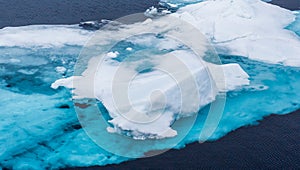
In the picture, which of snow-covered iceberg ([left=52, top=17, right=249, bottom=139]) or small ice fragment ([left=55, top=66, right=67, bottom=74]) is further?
small ice fragment ([left=55, top=66, right=67, bottom=74])

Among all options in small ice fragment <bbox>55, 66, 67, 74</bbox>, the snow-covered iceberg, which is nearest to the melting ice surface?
small ice fragment <bbox>55, 66, 67, 74</bbox>

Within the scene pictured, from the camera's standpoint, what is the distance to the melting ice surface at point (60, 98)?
173 inches

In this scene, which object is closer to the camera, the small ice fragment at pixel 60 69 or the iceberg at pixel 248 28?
the small ice fragment at pixel 60 69

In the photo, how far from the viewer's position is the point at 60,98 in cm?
541

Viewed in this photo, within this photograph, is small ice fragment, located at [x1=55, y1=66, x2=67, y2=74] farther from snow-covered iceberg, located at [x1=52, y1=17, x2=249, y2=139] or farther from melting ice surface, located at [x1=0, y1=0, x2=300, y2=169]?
snow-covered iceberg, located at [x1=52, y1=17, x2=249, y2=139]

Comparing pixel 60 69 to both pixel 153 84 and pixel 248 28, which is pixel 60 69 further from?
pixel 248 28

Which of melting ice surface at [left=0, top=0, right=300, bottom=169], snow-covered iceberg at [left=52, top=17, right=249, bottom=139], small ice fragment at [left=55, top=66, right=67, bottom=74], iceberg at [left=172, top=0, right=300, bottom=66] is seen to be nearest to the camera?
melting ice surface at [left=0, top=0, right=300, bottom=169]

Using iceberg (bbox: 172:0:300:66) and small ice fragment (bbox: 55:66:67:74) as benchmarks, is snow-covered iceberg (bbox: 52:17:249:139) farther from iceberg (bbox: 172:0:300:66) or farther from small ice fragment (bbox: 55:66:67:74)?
iceberg (bbox: 172:0:300:66)

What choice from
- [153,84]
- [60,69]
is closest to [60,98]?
[60,69]

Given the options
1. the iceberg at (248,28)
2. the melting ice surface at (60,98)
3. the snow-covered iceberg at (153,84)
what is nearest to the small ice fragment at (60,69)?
the melting ice surface at (60,98)

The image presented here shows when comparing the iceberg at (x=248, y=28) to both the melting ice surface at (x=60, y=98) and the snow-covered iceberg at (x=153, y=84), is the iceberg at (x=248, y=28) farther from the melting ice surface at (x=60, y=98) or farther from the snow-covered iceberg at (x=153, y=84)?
the snow-covered iceberg at (x=153, y=84)

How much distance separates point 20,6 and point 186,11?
396 cm

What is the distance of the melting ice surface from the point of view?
4.39 m

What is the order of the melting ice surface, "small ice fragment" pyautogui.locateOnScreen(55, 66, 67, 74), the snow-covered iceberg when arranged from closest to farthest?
the melting ice surface, the snow-covered iceberg, "small ice fragment" pyautogui.locateOnScreen(55, 66, 67, 74)
